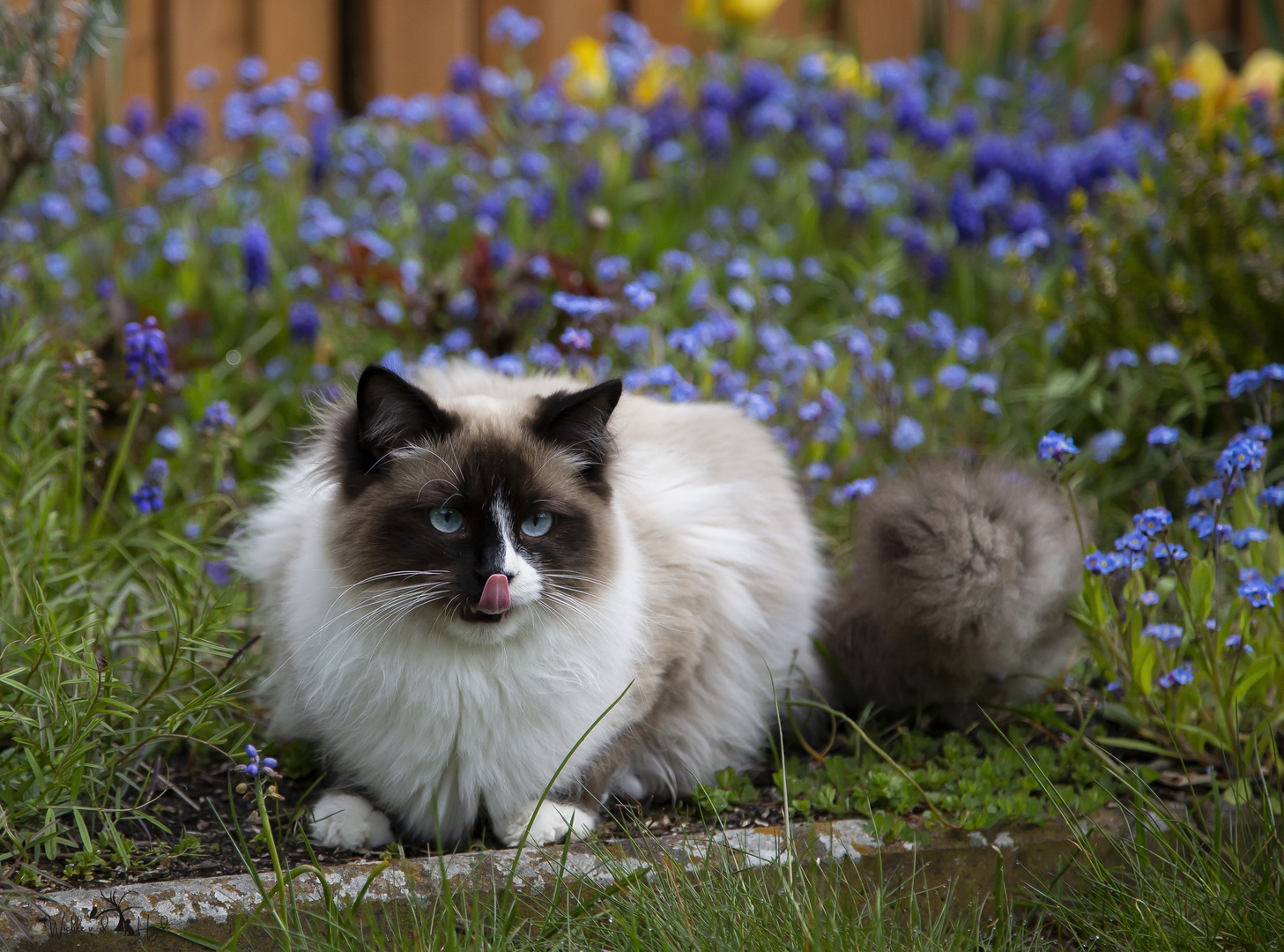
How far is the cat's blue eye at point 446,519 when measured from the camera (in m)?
2.20

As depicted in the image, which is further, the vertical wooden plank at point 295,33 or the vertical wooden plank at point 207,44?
the vertical wooden plank at point 295,33

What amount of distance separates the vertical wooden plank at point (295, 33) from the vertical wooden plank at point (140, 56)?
0.50 metres

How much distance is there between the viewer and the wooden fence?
5699 mm

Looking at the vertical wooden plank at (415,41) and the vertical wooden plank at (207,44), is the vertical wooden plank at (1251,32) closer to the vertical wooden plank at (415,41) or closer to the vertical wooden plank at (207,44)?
the vertical wooden plank at (415,41)

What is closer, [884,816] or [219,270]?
[884,816]

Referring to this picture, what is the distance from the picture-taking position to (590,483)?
7.78 feet

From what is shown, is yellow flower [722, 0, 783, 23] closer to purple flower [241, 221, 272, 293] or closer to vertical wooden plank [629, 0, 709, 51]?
vertical wooden plank [629, 0, 709, 51]

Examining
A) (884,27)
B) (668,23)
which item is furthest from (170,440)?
(884,27)

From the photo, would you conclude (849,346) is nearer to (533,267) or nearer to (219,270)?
(533,267)

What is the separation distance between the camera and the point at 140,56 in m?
5.67

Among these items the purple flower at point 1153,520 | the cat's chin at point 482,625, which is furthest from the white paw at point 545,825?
the purple flower at point 1153,520

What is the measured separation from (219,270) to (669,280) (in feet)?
6.22

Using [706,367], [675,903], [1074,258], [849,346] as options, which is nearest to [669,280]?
[706,367]

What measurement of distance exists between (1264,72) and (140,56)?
572cm
